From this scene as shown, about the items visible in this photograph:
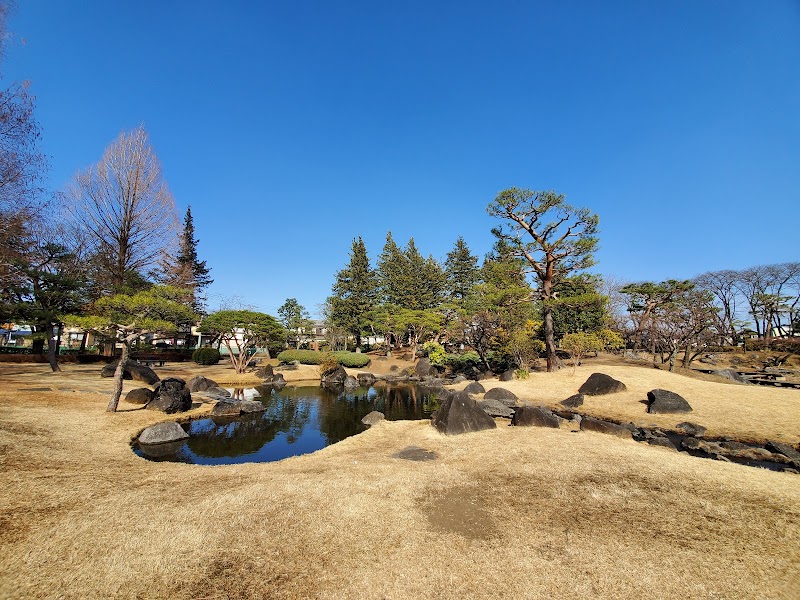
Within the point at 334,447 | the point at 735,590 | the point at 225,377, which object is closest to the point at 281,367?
the point at 225,377

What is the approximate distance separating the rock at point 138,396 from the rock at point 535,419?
13.8 metres

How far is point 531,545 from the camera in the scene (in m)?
4.32

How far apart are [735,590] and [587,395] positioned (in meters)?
13.7

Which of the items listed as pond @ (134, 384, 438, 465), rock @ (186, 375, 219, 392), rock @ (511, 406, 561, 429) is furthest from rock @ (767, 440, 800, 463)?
rock @ (186, 375, 219, 392)

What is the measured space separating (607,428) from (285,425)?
1107cm

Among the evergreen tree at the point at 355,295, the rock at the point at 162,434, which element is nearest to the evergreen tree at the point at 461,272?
the evergreen tree at the point at 355,295

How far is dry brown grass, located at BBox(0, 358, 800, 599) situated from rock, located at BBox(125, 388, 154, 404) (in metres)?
5.51

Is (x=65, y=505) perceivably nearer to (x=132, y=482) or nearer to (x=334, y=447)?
(x=132, y=482)

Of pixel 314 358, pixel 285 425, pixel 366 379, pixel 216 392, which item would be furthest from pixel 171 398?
pixel 314 358

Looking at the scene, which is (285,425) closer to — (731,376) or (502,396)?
(502,396)

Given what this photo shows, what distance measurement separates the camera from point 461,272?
1890 inches

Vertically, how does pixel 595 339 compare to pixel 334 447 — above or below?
above

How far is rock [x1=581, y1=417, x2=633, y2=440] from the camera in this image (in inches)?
390

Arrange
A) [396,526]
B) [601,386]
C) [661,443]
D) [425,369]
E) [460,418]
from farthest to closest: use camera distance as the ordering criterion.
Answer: [425,369]
[601,386]
[460,418]
[661,443]
[396,526]
